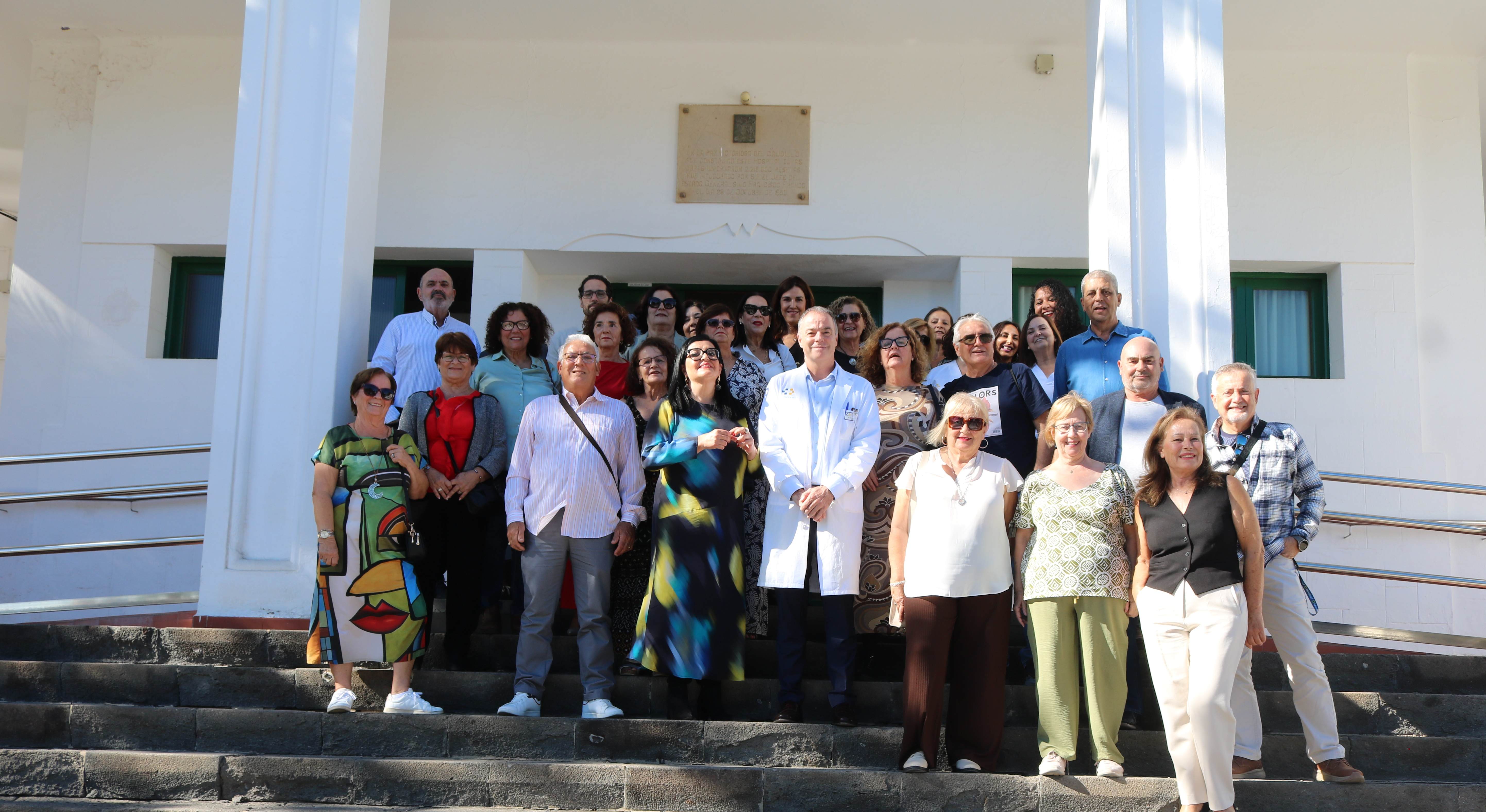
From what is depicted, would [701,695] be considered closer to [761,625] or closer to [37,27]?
[761,625]

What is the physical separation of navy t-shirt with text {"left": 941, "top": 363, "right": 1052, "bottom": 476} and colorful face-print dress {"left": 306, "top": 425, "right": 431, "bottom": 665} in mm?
2477

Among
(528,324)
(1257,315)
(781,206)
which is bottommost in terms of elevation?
(528,324)

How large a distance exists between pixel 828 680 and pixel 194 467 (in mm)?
5166

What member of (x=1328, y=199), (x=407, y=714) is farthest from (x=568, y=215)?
(x=1328, y=199)

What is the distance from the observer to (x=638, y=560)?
4.84 metres

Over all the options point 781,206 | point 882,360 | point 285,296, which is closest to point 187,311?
point 285,296

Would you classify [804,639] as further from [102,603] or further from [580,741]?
[102,603]

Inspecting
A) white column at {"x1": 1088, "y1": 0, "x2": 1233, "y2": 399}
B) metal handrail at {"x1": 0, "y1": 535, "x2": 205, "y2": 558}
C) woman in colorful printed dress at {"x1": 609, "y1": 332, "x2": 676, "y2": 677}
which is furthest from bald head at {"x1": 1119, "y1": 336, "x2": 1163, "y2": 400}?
metal handrail at {"x1": 0, "y1": 535, "x2": 205, "y2": 558}

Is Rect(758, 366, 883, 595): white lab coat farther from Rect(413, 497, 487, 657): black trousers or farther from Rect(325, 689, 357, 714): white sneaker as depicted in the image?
Rect(325, 689, 357, 714): white sneaker

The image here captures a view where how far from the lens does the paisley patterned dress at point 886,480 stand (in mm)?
4613

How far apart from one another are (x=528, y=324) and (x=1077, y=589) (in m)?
2.95

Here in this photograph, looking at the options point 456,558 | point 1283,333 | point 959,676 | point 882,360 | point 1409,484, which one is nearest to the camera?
point 959,676

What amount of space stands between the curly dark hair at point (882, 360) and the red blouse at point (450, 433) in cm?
183

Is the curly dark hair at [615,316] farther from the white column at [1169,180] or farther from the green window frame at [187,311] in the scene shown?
the green window frame at [187,311]
